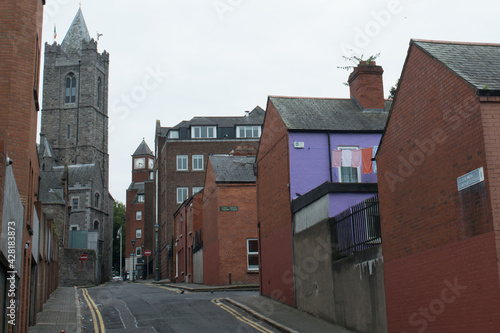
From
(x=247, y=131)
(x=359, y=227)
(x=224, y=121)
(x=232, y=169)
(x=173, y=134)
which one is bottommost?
(x=359, y=227)

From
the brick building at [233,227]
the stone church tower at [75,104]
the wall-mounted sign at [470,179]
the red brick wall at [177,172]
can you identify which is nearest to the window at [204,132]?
the red brick wall at [177,172]

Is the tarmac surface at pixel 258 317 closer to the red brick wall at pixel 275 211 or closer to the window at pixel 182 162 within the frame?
the red brick wall at pixel 275 211

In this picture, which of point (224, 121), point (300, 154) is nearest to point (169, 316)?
point (300, 154)

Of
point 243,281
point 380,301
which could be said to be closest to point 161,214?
point 243,281

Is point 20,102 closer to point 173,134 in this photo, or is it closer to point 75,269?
point 75,269

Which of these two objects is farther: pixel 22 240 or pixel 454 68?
pixel 22 240

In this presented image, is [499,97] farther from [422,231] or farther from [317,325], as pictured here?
[317,325]

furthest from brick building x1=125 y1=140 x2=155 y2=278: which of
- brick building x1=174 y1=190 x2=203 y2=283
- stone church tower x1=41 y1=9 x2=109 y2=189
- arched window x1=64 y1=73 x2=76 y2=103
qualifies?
arched window x1=64 y1=73 x2=76 y2=103

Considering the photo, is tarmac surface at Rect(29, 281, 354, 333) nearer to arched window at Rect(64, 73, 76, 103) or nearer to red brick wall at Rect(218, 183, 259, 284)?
red brick wall at Rect(218, 183, 259, 284)

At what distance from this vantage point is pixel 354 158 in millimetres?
21469

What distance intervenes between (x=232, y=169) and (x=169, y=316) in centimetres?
1634

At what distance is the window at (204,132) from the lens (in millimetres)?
60487

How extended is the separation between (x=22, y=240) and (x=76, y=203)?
221ft

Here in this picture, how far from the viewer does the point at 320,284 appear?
17062 millimetres
